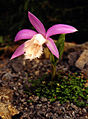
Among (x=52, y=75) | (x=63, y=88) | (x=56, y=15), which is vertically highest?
(x=56, y=15)

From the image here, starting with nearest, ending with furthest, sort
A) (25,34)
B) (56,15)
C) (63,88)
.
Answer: (25,34) < (63,88) < (56,15)

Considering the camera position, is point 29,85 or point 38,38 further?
point 29,85

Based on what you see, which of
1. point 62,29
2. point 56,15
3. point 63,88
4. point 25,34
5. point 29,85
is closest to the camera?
point 62,29

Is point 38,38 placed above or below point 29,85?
above

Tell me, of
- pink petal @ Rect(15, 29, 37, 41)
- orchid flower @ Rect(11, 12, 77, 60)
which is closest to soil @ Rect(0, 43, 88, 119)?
orchid flower @ Rect(11, 12, 77, 60)

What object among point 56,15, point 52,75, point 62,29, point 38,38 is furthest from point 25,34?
point 56,15

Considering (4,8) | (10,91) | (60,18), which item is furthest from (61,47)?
(4,8)

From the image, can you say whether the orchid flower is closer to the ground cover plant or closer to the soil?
the ground cover plant

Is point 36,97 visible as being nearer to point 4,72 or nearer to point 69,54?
point 4,72

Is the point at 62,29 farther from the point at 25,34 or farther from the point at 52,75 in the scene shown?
the point at 52,75
